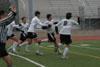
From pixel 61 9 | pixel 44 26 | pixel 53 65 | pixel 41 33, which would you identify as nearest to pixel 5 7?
pixel 41 33

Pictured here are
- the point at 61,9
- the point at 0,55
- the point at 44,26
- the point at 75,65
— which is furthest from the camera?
Answer: the point at 61,9

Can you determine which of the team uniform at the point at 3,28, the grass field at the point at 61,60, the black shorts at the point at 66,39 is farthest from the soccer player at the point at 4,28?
the black shorts at the point at 66,39

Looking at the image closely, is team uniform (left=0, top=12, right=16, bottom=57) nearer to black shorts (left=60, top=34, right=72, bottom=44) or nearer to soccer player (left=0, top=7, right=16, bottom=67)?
soccer player (left=0, top=7, right=16, bottom=67)

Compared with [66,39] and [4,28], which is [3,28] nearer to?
[4,28]

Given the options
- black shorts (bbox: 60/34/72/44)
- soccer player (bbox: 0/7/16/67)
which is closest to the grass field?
black shorts (bbox: 60/34/72/44)

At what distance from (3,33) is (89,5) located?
1327 inches

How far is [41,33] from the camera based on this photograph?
31500 mm

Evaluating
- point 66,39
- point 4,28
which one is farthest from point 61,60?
point 4,28

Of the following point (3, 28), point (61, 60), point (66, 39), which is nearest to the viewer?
point (3, 28)

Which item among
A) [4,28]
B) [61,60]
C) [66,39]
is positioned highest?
[4,28]

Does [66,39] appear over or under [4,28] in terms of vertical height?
under

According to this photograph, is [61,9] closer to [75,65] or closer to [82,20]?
[82,20]

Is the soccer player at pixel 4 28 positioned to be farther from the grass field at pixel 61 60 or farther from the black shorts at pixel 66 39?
the black shorts at pixel 66 39

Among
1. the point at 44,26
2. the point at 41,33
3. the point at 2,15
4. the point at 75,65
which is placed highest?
the point at 2,15
